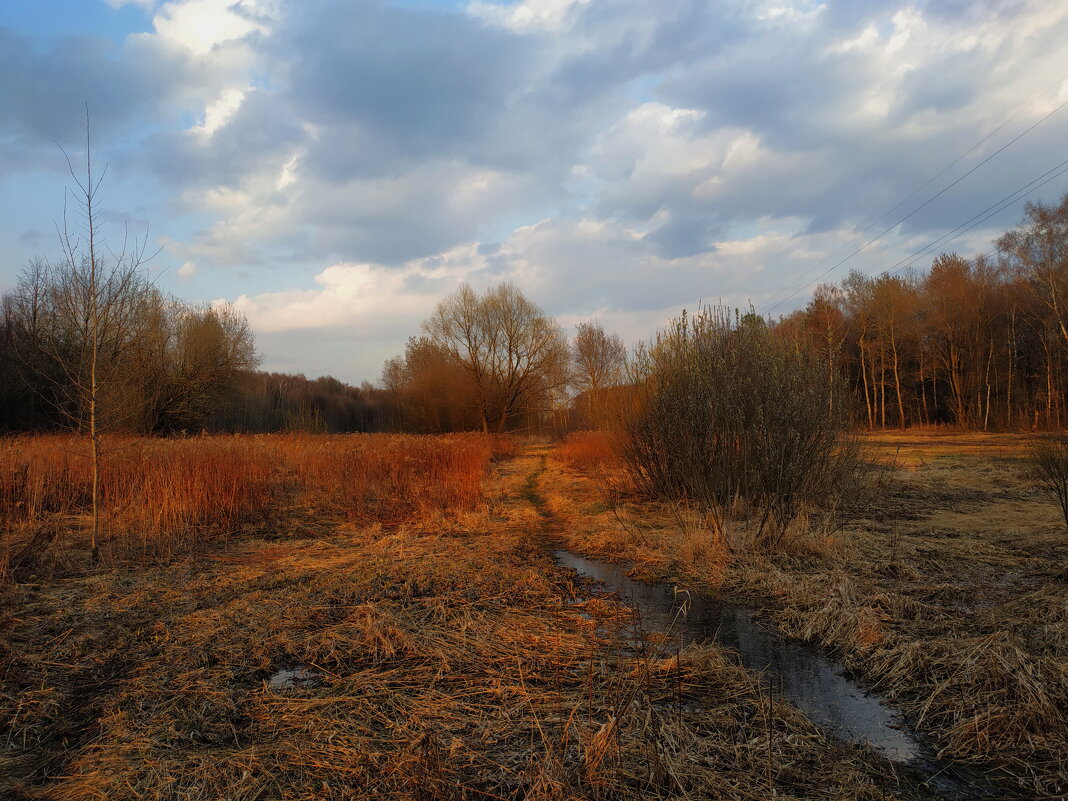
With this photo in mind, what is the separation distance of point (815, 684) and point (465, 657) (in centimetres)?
226

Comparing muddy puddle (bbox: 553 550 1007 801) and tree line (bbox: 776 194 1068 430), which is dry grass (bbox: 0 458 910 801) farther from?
tree line (bbox: 776 194 1068 430)

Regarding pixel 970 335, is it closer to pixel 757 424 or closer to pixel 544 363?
pixel 544 363

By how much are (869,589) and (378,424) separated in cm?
3762

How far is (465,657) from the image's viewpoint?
4.01 m

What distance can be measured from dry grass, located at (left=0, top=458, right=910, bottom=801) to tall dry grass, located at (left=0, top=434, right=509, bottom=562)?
2.19 meters

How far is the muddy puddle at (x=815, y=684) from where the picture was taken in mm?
2725

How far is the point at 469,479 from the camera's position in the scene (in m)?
12.7

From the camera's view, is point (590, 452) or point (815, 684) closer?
point (815, 684)

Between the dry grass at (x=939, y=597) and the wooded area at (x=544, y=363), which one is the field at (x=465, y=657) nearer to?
the dry grass at (x=939, y=597)

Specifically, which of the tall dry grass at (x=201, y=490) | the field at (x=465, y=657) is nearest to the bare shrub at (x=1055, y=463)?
the field at (x=465, y=657)

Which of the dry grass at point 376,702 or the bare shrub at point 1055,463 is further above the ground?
the bare shrub at point 1055,463

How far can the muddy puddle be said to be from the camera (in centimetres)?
272

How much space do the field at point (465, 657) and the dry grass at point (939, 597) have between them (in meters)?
0.02

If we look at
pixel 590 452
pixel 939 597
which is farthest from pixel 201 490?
pixel 590 452
